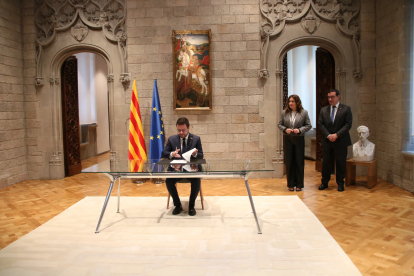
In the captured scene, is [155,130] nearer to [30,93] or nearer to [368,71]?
[30,93]

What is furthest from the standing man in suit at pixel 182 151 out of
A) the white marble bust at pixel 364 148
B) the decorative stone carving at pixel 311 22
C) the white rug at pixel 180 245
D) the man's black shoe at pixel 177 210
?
the decorative stone carving at pixel 311 22

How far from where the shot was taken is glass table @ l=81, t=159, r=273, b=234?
12.3ft

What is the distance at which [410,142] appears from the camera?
6191mm

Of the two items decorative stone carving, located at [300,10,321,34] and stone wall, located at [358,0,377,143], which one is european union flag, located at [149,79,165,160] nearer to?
decorative stone carving, located at [300,10,321,34]

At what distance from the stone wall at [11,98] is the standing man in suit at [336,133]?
639cm

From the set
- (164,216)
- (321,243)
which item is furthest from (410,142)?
(164,216)

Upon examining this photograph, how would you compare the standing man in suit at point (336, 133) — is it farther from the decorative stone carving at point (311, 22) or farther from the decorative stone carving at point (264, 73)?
the decorative stone carving at point (311, 22)

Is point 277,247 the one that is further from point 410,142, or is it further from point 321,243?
point 410,142

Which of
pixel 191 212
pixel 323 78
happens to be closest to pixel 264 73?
pixel 323 78

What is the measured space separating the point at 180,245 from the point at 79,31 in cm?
584

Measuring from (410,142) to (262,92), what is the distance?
9.90 feet

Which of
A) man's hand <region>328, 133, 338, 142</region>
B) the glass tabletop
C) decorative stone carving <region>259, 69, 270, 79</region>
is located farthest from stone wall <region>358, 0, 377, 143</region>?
the glass tabletop

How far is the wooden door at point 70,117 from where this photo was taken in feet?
26.2

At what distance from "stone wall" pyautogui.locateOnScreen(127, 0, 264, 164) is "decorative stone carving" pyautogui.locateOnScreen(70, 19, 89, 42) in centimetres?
105
